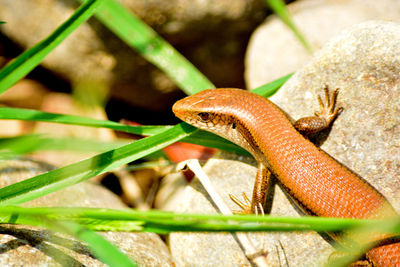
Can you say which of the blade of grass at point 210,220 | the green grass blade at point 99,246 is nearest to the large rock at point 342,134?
the blade of grass at point 210,220

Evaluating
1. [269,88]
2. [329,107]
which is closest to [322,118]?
[329,107]

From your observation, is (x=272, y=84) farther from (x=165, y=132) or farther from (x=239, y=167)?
(x=165, y=132)

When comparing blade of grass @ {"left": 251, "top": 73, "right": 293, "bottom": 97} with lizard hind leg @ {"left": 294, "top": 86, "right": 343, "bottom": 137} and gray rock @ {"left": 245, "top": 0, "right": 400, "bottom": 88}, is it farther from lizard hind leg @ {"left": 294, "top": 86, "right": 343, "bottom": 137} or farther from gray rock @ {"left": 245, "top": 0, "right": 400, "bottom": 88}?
gray rock @ {"left": 245, "top": 0, "right": 400, "bottom": 88}

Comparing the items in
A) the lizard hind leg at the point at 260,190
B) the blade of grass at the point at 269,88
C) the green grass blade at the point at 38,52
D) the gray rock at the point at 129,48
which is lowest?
the lizard hind leg at the point at 260,190

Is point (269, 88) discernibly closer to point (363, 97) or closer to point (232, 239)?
point (363, 97)

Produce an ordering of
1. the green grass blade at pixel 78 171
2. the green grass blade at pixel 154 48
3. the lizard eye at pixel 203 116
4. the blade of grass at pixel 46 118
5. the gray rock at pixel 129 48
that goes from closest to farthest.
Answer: the green grass blade at pixel 78 171, the blade of grass at pixel 46 118, the lizard eye at pixel 203 116, the green grass blade at pixel 154 48, the gray rock at pixel 129 48

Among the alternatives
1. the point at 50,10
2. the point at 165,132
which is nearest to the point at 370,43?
the point at 165,132

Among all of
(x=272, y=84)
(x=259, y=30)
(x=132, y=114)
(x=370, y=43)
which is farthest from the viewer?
(x=132, y=114)

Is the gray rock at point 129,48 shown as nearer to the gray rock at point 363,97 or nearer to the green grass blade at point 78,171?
the gray rock at point 363,97
